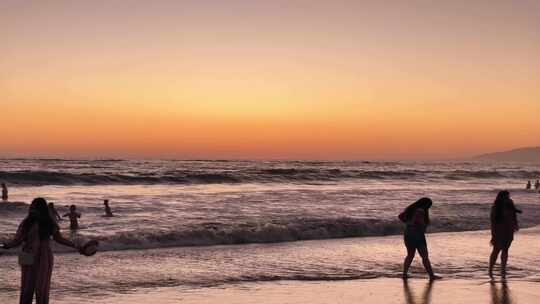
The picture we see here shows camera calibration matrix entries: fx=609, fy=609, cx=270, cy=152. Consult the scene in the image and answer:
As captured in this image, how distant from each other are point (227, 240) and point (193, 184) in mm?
34405

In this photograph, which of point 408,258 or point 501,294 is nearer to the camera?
point 501,294

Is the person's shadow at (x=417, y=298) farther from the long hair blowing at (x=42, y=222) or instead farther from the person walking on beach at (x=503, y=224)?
the long hair blowing at (x=42, y=222)

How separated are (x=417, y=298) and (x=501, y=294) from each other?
5.36 ft

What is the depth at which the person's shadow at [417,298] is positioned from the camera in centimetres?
1047

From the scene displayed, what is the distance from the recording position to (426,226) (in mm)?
12523

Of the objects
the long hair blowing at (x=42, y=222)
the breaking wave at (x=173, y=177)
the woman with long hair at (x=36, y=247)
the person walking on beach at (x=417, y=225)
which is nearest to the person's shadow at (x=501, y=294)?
the person walking on beach at (x=417, y=225)

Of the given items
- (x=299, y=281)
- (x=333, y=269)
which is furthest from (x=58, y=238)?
(x=333, y=269)

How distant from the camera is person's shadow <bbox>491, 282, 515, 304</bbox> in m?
10.5

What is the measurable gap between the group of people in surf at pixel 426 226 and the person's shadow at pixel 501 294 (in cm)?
106

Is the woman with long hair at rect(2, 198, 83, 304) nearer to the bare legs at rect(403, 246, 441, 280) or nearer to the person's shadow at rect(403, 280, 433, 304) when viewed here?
the person's shadow at rect(403, 280, 433, 304)

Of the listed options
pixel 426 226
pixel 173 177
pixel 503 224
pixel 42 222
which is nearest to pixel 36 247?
pixel 42 222

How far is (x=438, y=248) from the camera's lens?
17.8m

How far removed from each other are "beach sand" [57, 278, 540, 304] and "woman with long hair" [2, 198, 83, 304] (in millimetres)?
1848

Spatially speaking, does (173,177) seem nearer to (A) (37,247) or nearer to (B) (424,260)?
(B) (424,260)
